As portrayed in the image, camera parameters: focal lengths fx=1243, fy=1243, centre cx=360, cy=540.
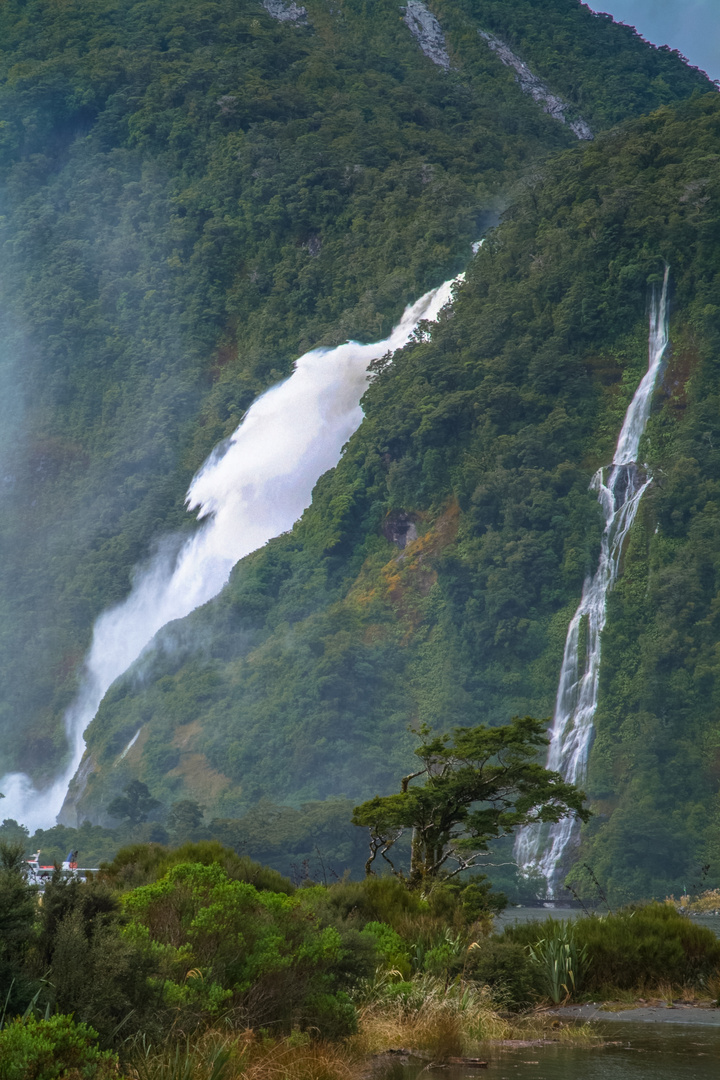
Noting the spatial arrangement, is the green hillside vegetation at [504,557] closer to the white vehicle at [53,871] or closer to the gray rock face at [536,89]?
the white vehicle at [53,871]

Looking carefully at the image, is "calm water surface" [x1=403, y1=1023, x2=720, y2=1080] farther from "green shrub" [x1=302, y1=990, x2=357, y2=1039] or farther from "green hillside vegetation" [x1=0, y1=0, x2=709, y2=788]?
"green hillside vegetation" [x1=0, y1=0, x2=709, y2=788]

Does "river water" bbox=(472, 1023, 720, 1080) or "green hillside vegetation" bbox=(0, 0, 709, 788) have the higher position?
"green hillside vegetation" bbox=(0, 0, 709, 788)

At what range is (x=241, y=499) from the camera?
97938mm

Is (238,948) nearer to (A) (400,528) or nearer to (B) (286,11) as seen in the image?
(A) (400,528)

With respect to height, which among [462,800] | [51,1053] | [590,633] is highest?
[590,633]

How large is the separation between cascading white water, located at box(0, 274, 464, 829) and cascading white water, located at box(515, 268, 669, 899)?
24419 millimetres

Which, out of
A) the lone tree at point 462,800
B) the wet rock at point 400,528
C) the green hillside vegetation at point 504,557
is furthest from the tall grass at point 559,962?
the wet rock at point 400,528

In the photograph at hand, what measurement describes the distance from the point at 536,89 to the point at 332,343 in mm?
54104

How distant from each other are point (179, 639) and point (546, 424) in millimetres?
31114

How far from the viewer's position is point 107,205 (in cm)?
12794

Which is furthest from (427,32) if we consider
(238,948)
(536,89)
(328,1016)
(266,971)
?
(238,948)

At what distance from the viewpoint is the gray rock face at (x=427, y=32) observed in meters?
144

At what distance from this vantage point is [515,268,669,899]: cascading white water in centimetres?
6438

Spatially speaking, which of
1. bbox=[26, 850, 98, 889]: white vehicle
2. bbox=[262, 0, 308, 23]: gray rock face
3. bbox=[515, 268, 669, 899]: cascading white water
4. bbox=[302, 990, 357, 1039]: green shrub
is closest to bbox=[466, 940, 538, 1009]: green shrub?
bbox=[302, 990, 357, 1039]: green shrub
